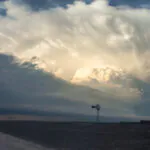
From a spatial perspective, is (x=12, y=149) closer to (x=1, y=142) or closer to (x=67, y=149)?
(x=1, y=142)

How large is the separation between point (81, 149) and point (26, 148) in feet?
56.8

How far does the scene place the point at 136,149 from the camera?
185ft

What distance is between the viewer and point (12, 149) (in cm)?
3666

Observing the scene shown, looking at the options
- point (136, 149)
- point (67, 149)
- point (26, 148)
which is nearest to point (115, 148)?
point (136, 149)

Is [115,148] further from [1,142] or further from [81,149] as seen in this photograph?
[1,142]

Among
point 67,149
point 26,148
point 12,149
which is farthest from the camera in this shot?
point 67,149

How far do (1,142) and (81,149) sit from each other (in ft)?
60.6

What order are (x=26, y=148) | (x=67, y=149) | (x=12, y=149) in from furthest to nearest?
(x=67, y=149)
(x=26, y=148)
(x=12, y=149)

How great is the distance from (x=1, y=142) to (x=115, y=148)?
2399cm

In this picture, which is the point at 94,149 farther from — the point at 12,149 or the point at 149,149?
the point at 12,149

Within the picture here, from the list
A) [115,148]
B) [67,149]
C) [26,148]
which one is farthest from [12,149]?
[115,148]

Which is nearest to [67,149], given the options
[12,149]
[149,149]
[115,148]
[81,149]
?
[81,149]

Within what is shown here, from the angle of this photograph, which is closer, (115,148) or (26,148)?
(26,148)

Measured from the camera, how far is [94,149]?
55344 mm
